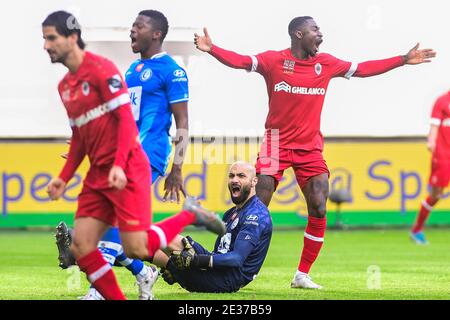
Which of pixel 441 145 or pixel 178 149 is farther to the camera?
pixel 441 145

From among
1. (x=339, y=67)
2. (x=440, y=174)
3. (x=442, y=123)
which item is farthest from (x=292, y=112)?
(x=442, y=123)

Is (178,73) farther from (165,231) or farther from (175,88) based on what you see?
(165,231)

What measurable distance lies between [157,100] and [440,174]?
8.69 metres

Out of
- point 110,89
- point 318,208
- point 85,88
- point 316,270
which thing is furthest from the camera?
point 316,270

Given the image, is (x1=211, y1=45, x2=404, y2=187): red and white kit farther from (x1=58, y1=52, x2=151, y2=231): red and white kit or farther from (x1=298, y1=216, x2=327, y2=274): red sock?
(x1=58, y1=52, x2=151, y2=231): red and white kit

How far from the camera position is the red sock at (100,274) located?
7781 millimetres

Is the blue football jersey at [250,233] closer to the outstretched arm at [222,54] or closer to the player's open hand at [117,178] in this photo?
the outstretched arm at [222,54]

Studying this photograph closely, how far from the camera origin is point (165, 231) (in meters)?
7.96

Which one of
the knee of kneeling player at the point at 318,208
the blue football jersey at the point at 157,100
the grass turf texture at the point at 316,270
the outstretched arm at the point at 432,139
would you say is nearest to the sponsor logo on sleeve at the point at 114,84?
the blue football jersey at the point at 157,100

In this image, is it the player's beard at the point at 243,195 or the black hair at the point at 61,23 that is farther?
the player's beard at the point at 243,195

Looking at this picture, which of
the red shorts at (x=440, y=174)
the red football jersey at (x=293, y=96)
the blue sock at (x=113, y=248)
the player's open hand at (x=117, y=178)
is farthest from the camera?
the red shorts at (x=440, y=174)

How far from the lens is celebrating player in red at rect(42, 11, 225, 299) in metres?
7.65

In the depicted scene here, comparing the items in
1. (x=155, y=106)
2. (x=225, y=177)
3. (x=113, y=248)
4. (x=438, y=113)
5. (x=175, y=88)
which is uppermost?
(x=175, y=88)

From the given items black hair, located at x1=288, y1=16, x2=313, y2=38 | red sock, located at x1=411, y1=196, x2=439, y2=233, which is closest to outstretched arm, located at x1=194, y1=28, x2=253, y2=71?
black hair, located at x1=288, y1=16, x2=313, y2=38
